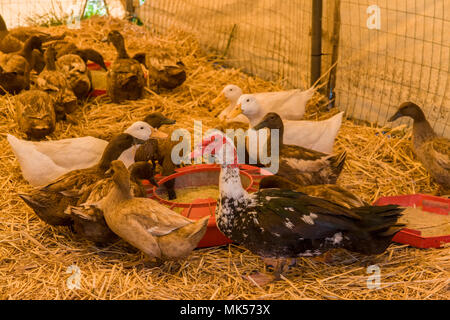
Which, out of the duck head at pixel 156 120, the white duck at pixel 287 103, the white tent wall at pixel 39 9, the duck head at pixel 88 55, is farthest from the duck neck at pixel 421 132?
the white tent wall at pixel 39 9

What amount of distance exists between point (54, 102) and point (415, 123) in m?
3.50

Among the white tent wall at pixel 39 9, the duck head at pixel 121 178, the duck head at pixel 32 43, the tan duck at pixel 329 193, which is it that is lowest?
the tan duck at pixel 329 193

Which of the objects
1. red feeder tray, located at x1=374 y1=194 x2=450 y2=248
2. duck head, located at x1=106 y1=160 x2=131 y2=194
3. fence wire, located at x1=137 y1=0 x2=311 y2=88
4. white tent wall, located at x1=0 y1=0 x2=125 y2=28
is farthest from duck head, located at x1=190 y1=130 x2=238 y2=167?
white tent wall, located at x1=0 y1=0 x2=125 y2=28

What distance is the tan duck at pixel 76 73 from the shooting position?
6188 mm

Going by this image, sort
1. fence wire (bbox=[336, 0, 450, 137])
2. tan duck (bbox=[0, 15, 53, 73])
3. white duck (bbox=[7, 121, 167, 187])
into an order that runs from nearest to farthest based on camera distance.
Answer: white duck (bbox=[7, 121, 167, 187])
fence wire (bbox=[336, 0, 450, 137])
tan duck (bbox=[0, 15, 53, 73])

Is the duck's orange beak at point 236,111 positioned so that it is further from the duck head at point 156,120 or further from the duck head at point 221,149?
the duck head at point 221,149

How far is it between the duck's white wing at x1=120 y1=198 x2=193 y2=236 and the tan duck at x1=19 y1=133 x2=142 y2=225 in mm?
610

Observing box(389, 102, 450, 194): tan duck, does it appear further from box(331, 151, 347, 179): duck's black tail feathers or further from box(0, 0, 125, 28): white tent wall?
box(0, 0, 125, 28): white tent wall

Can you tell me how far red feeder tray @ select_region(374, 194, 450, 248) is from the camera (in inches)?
154

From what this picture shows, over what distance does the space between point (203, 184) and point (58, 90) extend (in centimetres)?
210

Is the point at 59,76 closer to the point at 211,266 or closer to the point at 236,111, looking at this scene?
the point at 236,111

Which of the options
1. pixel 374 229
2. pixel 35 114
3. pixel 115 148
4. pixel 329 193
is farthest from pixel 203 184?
pixel 35 114

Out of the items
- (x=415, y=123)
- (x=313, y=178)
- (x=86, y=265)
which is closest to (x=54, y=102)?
(x=86, y=265)

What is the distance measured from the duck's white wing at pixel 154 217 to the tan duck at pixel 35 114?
2.05 m
